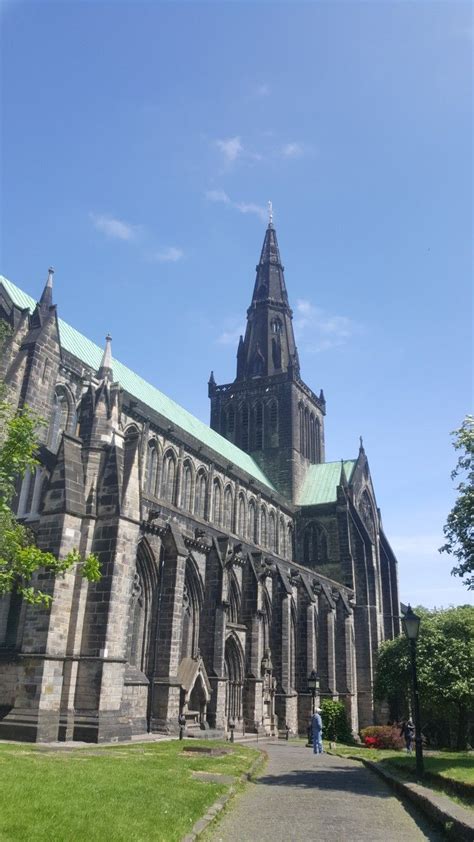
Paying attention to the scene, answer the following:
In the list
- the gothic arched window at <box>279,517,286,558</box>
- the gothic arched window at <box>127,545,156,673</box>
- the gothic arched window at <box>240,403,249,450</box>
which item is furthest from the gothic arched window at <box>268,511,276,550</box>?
the gothic arched window at <box>127,545,156,673</box>

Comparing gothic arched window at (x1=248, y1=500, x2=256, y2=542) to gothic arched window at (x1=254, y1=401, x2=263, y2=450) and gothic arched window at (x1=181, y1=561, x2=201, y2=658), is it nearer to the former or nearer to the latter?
gothic arched window at (x1=254, y1=401, x2=263, y2=450)

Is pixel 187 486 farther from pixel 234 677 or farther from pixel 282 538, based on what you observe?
pixel 282 538

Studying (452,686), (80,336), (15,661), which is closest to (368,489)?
(452,686)

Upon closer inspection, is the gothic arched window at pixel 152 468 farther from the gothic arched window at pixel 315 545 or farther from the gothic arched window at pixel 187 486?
the gothic arched window at pixel 315 545

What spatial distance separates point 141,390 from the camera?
131 ft

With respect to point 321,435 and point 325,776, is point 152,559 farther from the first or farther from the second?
point 321,435

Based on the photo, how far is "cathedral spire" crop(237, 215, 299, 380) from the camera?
62500 mm

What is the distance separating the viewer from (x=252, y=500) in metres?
48.0

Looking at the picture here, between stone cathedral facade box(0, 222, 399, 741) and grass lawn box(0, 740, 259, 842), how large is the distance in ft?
15.6

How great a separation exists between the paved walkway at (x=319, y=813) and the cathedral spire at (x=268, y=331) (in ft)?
154

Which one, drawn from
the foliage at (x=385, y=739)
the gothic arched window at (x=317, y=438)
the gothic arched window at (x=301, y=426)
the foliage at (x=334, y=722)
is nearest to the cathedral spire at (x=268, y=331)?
the gothic arched window at (x=301, y=426)

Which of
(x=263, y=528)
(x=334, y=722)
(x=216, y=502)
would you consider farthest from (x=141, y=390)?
(x=334, y=722)

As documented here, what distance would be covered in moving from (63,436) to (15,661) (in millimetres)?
7465

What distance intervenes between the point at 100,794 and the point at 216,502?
3282 cm
